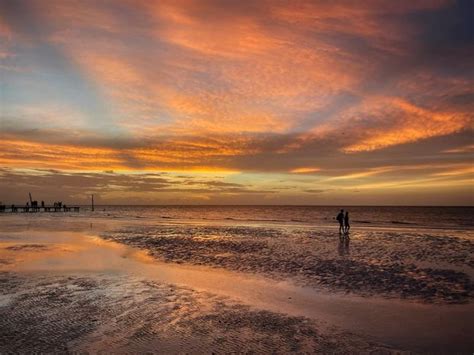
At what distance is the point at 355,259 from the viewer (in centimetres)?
1994

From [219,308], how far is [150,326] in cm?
230

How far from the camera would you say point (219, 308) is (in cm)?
1073

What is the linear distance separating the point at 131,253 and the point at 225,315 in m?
13.7

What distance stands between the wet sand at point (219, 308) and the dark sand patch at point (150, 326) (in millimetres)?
24

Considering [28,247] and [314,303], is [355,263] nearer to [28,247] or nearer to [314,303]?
[314,303]

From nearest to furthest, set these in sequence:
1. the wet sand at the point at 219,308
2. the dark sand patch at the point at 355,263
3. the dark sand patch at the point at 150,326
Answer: the dark sand patch at the point at 150,326 → the wet sand at the point at 219,308 → the dark sand patch at the point at 355,263

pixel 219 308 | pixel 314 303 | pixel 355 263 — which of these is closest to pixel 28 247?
pixel 219 308

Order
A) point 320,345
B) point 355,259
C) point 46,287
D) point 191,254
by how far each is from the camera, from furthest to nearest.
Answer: point 191,254, point 355,259, point 46,287, point 320,345

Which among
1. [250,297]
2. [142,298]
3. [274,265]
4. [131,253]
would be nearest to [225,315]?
[250,297]

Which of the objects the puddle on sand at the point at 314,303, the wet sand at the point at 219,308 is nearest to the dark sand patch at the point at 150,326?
the wet sand at the point at 219,308

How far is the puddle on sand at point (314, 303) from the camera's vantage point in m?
8.55

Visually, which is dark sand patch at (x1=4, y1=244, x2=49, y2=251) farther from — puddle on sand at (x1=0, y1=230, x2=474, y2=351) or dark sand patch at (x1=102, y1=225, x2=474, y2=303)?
dark sand patch at (x1=102, y1=225, x2=474, y2=303)

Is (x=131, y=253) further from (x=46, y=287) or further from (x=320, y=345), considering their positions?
(x=320, y=345)

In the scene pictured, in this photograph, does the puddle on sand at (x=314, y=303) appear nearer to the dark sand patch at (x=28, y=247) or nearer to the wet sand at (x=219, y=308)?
the wet sand at (x=219, y=308)
